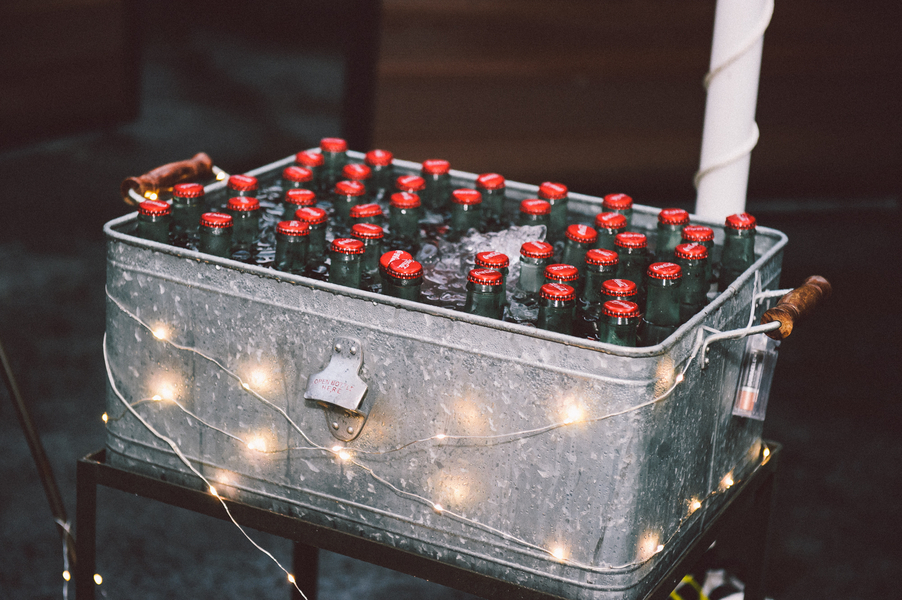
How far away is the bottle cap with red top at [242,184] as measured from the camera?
4.27 feet

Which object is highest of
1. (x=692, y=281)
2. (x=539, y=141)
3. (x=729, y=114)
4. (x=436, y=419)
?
(x=729, y=114)

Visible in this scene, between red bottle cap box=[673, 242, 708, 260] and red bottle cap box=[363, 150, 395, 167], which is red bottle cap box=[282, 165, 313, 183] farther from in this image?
red bottle cap box=[673, 242, 708, 260]

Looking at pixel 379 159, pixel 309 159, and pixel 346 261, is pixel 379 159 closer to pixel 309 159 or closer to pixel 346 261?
pixel 309 159

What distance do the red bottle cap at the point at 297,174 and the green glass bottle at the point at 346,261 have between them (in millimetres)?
316

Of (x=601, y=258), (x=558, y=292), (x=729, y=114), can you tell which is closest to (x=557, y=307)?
(x=558, y=292)

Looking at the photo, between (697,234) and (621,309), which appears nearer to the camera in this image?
(621,309)

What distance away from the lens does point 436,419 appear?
39.3 inches

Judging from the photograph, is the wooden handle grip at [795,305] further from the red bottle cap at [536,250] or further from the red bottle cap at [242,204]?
the red bottle cap at [242,204]

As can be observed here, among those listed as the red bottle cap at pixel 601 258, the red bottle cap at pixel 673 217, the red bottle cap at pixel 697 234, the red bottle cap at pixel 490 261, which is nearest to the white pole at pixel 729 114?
the red bottle cap at pixel 673 217

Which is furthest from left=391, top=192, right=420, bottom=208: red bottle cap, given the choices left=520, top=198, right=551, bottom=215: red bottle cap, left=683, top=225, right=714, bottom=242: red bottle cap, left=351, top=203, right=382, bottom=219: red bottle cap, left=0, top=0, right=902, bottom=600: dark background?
left=0, top=0, right=902, bottom=600: dark background

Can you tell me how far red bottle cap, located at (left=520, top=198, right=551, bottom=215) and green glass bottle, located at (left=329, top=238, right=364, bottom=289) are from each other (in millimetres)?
319

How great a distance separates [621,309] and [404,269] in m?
0.24

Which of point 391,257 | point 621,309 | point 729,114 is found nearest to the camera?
point 621,309

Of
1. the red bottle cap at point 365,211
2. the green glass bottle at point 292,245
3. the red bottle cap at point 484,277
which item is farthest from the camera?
the red bottle cap at point 365,211
